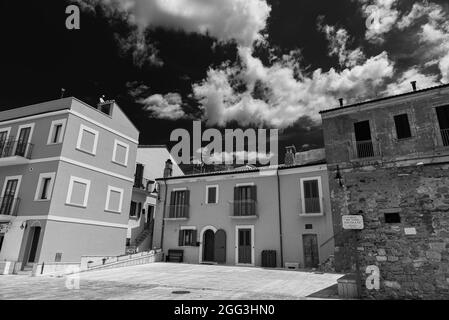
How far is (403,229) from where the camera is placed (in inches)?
355

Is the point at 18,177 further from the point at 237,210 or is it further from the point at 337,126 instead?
the point at 337,126

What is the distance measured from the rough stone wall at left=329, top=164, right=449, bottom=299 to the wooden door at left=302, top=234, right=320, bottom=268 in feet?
30.9

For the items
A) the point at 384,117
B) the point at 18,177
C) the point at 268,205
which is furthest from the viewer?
the point at 268,205

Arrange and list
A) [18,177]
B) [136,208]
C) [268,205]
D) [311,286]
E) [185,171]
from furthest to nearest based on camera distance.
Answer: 1. [185,171]
2. [136,208]
3. [268,205]
4. [18,177]
5. [311,286]

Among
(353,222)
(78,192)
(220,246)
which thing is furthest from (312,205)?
(78,192)

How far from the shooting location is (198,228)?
885 inches

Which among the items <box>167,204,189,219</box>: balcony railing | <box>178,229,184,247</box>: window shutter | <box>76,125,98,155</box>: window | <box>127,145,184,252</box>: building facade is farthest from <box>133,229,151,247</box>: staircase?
<box>76,125,98,155</box>: window

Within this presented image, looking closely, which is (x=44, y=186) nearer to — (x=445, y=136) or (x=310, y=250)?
(x=310, y=250)

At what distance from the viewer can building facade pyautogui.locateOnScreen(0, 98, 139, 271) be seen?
1653 centimetres

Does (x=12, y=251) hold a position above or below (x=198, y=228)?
below

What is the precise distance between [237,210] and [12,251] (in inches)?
548

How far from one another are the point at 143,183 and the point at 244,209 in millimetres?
10462

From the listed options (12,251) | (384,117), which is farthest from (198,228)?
(384,117)
